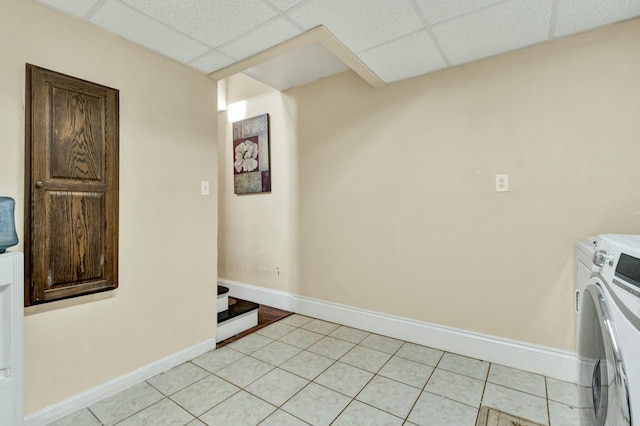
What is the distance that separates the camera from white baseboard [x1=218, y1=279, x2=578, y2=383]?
1.95 metres

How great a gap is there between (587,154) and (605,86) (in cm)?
41

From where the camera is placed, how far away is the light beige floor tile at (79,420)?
61.6 inches

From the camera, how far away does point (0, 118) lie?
1438 mm

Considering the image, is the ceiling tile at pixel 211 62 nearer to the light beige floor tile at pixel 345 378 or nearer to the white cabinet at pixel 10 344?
the white cabinet at pixel 10 344

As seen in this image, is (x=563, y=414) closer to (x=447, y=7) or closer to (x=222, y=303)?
A: (x=447, y=7)

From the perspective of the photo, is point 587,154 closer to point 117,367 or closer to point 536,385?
point 536,385

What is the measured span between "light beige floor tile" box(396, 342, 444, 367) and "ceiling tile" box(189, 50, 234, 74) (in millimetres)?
2534

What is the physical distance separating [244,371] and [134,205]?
4.37 feet

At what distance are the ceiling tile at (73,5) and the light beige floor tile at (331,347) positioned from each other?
102 inches

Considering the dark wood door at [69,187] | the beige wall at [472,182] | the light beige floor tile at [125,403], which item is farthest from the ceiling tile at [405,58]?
the light beige floor tile at [125,403]

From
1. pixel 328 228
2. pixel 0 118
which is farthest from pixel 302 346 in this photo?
pixel 0 118

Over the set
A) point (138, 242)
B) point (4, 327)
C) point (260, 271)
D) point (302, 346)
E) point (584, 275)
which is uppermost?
point (138, 242)

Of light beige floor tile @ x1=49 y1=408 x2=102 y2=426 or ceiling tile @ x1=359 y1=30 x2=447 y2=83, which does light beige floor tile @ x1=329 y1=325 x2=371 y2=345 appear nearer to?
light beige floor tile @ x1=49 y1=408 x2=102 y2=426

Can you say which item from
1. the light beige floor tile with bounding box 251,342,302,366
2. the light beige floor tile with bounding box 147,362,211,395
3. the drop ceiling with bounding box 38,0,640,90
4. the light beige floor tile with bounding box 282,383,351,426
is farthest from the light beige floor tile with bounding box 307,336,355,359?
the drop ceiling with bounding box 38,0,640,90
